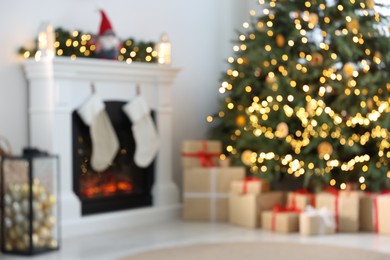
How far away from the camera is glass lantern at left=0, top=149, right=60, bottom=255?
191 inches

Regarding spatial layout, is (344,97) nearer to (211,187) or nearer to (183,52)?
(211,187)

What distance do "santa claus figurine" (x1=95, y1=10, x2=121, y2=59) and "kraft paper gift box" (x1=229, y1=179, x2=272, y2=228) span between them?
146 cm

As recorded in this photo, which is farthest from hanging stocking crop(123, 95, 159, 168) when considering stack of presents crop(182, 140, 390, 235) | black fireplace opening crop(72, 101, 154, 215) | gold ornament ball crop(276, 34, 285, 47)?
gold ornament ball crop(276, 34, 285, 47)

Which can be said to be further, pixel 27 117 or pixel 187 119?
pixel 187 119

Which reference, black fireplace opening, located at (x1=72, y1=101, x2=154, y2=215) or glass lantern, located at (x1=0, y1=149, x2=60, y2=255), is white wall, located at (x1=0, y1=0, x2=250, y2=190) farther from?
glass lantern, located at (x1=0, y1=149, x2=60, y2=255)

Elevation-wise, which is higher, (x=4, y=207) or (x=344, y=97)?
(x=344, y=97)

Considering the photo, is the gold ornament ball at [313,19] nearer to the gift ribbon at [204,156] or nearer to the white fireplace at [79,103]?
the white fireplace at [79,103]

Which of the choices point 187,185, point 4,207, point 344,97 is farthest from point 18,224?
point 344,97

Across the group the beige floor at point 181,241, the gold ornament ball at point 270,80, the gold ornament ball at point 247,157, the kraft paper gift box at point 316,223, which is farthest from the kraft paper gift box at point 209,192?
the kraft paper gift box at point 316,223

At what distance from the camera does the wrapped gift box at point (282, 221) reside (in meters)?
5.70

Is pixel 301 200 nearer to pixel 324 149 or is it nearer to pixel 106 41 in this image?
pixel 324 149

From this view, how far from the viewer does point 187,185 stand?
6.38 m

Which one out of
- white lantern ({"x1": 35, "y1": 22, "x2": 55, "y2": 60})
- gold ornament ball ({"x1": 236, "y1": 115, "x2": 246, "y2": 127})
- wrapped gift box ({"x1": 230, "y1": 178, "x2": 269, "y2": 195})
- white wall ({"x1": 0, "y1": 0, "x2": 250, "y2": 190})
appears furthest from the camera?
gold ornament ball ({"x1": 236, "y1": 115, "x2": 246, "y2": 127})

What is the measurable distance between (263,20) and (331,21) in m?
0.59
